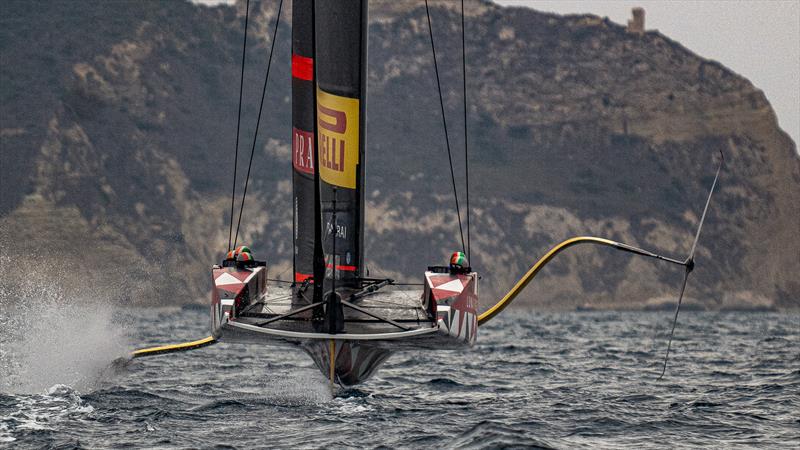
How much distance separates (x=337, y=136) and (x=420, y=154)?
293 ft

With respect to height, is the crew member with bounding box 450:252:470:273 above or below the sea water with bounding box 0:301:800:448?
above

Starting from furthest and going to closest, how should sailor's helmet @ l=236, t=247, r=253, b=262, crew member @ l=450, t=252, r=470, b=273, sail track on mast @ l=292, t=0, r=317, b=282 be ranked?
sail track on mast @ l=292, t=0, r=317, b=282 → sailor's helmet @ l=236, t=247, r=253, b=262 → crew member @ l=450, t=252, r=470, b=273

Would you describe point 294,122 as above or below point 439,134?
below

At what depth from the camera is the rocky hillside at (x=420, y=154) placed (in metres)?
86.4

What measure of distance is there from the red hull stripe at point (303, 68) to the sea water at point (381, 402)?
155 inches

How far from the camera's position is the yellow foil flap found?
14.4 metres

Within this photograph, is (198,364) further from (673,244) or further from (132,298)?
(673,244)

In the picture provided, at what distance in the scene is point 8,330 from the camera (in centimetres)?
3381

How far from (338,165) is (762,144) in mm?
98043

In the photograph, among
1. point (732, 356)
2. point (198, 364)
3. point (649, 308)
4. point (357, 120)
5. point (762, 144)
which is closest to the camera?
point (357, 120)

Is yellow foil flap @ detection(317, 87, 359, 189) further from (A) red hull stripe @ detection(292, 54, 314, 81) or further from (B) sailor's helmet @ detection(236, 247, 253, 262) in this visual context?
(B) sailor's helmet @ detection(236, 247, 253, 262)

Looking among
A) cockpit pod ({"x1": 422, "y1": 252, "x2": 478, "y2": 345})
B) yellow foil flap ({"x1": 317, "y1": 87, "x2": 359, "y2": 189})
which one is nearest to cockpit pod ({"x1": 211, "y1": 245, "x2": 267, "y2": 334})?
yellow foil flap ({"x1": 317, "y1": 87, "x2": 359, "y2": 189})

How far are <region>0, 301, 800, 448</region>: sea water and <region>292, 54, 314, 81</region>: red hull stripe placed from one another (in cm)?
394

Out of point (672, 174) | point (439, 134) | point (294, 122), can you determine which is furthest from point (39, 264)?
point (294, 122)
